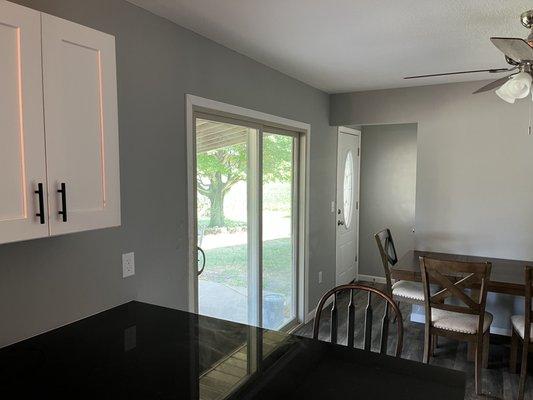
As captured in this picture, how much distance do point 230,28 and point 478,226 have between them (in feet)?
9.75

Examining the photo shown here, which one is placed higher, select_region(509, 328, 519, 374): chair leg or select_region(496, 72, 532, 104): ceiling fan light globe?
select_region(496, 72, 532, 104): ceiling fan light globe

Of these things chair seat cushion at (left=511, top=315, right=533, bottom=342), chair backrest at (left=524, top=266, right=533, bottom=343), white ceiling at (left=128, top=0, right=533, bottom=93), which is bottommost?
chair seat cushion at (left=511, top=315, right=533, bottom=342)

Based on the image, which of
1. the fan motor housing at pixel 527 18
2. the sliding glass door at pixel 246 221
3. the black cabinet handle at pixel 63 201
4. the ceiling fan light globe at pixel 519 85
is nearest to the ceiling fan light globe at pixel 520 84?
the ceiling fan light globe at pixel 519 85

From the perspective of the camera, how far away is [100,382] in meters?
1.34

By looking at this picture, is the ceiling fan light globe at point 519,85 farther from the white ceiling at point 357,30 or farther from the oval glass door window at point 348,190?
the oval glass door window at point 348,190

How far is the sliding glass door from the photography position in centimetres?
284

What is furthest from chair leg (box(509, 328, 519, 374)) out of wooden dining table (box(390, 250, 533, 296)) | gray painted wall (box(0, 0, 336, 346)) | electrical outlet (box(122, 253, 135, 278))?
electrical outlet (box(122, 253, 135, 278))

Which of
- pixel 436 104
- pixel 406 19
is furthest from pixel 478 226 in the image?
pixel 406 19

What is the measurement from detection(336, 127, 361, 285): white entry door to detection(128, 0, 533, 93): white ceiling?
163cm

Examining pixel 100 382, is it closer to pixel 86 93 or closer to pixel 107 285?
pixel 107 285

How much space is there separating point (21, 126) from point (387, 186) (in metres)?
4.74

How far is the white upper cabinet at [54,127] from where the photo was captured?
1.25m

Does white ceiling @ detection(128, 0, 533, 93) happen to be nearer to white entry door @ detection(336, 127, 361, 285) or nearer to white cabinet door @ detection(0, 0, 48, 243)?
white cabinet door @ detection(0, 0, 48, 243)

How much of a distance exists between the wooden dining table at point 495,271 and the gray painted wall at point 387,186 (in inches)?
51.9
